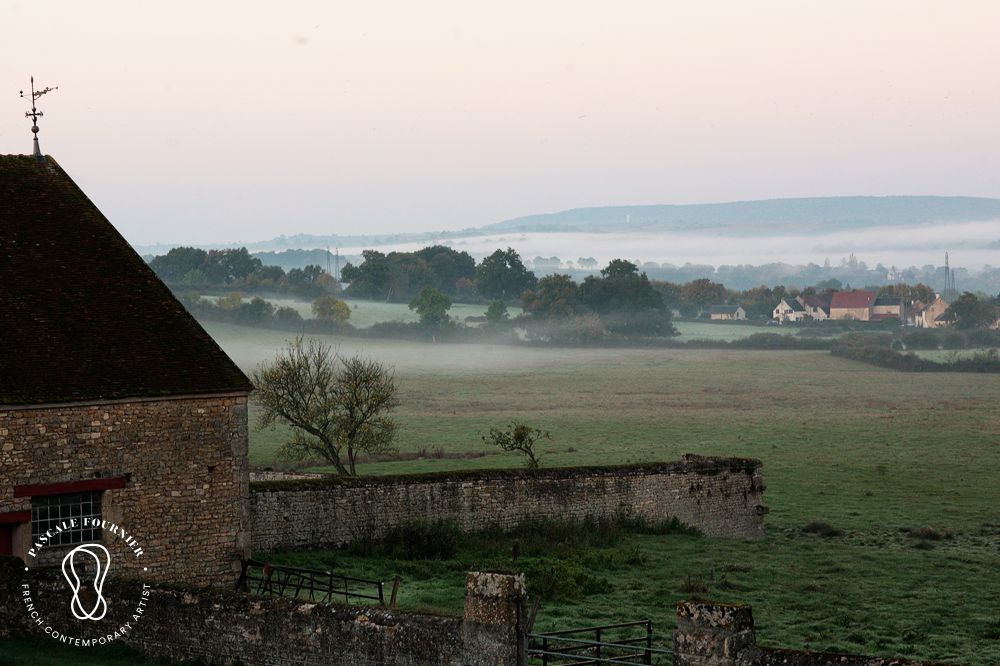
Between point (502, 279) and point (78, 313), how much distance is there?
131 metres

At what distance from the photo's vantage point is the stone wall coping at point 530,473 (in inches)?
954

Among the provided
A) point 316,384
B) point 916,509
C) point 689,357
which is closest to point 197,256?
point 689,357

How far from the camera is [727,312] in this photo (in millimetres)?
166625

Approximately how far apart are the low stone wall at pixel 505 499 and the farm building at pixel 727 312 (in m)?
137

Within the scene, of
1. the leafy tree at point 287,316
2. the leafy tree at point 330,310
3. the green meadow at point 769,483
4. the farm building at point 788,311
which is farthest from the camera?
the farm building at point 788,311

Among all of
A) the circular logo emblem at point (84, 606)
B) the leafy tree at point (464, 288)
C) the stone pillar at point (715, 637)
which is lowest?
the circular logo emblem at point (84, 606)

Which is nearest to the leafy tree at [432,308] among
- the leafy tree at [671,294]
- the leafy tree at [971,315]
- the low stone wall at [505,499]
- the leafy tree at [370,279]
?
the leafy tree at [370,279]

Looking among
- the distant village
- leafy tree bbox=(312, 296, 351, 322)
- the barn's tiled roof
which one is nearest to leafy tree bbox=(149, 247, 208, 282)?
leafy tree bbox=(312, 296, 351, 322)

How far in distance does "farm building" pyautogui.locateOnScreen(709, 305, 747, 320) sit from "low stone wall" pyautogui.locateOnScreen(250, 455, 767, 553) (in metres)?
137

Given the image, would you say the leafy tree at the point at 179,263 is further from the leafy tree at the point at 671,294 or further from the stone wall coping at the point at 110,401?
the stone wall coping at the point at 110,401

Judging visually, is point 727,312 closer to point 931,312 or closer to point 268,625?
point 931,312

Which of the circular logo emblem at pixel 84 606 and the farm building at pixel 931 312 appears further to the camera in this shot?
the farm building at pixel 931 312

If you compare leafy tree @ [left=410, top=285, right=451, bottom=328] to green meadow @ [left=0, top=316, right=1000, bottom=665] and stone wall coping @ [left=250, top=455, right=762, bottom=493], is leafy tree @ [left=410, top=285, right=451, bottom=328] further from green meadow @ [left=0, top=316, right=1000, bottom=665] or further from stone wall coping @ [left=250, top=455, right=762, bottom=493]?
stone wall coping @ [left=250, top=455, right=762, bottom=493]

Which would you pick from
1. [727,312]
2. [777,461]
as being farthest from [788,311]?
[777,461]
